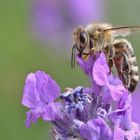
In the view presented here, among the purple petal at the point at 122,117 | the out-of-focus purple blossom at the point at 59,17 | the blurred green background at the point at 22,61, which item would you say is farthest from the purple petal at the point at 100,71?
the out-of-focus purple blossom at the point at 59,17

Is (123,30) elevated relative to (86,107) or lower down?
elevated

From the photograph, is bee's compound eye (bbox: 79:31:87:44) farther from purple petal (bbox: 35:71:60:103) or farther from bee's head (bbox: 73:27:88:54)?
purple petal (bbox: 35:71:60:103)

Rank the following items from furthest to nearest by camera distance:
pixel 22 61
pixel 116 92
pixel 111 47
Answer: pixel 22 61 → pixel 111 47 → pixel 116 92

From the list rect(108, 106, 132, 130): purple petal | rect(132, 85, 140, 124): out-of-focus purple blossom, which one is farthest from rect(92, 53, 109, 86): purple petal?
rect(132, 85, 140, 124): out-of-focus purple blossom

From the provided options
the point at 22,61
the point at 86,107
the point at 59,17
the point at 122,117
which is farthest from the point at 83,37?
the point at 22,61

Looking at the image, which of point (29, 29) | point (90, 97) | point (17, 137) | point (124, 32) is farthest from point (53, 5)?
point (90, 97)

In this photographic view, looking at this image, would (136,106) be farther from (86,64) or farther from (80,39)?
(86,64)

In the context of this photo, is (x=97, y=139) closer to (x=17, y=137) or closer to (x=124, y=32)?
(x=124, y=32)
